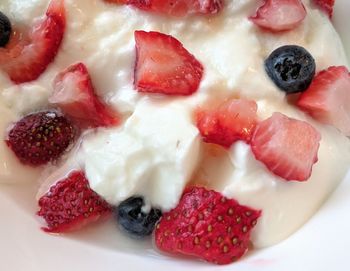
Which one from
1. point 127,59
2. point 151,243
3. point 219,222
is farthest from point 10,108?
point 219,222

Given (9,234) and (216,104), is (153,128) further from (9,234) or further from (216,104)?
(9,234)

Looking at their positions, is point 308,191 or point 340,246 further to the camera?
point 308,191

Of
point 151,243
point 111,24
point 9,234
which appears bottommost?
point 151,243

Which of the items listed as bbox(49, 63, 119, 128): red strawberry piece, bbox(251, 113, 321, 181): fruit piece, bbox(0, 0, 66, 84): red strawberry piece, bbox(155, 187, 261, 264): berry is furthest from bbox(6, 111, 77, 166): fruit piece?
bbox(251, 113, 321, 181): fruit piece

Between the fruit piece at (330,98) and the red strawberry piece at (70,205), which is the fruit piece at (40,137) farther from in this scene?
the fruit piece at (330,98)

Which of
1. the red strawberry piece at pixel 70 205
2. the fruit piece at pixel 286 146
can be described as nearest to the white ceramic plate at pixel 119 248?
the red strawberry piece at pixel 70 205

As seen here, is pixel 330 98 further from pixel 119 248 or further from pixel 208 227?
Answer: pixel 119 248

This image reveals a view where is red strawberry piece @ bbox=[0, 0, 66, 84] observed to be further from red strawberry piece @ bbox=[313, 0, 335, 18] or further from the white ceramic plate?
red strawberry piece @ bbox=[313, 0, 335, 18]
